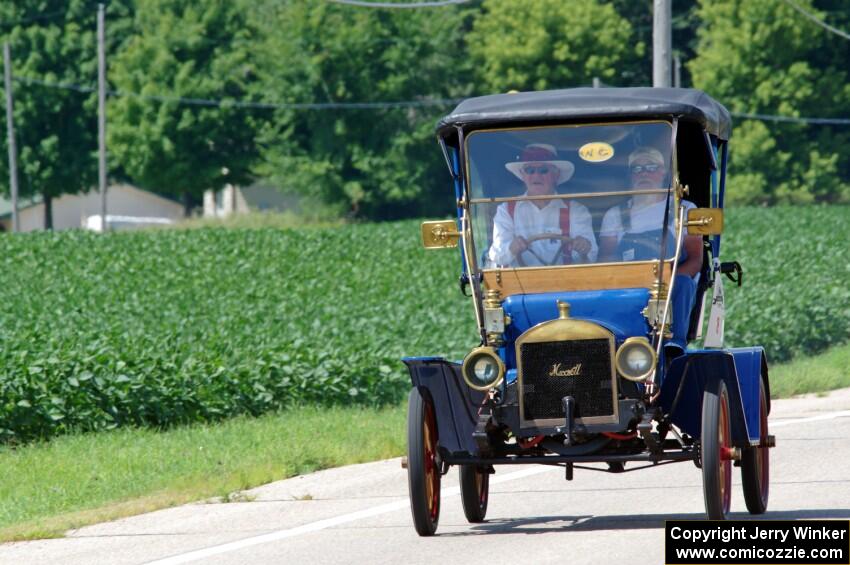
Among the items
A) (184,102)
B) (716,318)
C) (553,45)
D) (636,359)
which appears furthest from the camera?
(553,45)

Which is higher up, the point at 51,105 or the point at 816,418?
the point at 51,105

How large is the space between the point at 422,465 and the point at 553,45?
7091cm

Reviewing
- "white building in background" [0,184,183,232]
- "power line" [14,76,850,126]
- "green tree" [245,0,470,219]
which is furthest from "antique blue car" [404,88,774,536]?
"white building in background" [0,184,183,232]

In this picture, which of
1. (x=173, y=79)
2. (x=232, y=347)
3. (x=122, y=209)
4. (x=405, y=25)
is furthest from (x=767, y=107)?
(x=232, y=347)

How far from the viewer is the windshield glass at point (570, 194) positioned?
928cm

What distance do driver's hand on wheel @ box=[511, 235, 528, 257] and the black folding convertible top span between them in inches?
28.1

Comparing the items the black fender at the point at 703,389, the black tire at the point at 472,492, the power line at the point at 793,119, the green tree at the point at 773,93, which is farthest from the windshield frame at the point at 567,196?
the power line at the point at 793,119

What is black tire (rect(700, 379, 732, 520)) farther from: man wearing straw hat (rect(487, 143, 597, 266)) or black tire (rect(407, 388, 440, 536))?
black tire (rect(407, 388, 440, 536))

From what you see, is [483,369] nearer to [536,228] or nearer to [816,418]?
[536,228]

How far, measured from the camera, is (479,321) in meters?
9.05

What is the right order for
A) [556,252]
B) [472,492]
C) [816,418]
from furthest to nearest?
1. [816,418]
2. [472,492]
3. [556,252]

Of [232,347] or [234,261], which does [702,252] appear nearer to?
[232,347]

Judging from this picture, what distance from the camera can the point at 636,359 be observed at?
8.54 m

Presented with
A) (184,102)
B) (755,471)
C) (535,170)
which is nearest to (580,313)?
(535,170)
